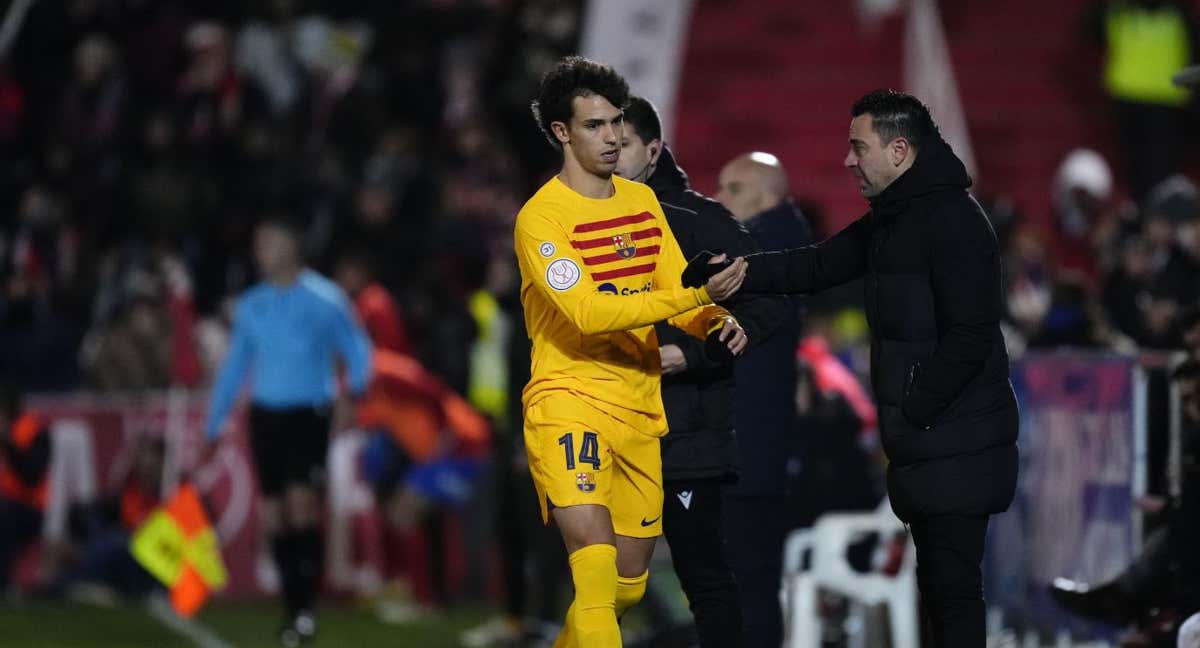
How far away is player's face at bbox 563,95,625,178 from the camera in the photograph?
681 cm

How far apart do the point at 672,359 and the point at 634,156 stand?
33.3 inches

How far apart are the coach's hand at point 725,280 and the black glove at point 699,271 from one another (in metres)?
0.02

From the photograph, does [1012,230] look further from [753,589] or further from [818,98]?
[753,589]

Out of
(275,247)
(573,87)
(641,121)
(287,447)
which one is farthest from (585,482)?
(275,247)

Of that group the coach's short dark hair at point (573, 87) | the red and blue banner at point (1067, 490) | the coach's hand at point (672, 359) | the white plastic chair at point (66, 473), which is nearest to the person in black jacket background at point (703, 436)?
the coach's hand at point (672, 359)

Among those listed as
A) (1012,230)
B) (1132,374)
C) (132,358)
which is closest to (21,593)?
(132,358)

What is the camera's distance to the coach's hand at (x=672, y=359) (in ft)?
23.0

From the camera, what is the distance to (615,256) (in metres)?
6.84

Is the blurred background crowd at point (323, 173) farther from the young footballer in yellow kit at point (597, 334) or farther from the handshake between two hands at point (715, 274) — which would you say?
the handshake between two hands at point (715, 274)

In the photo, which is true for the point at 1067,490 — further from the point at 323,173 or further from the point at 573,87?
the point at 323,173

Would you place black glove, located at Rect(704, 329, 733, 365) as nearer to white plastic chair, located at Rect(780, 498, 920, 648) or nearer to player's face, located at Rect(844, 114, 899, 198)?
player's face, located at Rect(844, 114, 899, 198)

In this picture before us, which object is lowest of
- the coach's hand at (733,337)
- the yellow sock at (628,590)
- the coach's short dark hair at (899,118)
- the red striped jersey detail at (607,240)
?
the yellow sock at (628,590)

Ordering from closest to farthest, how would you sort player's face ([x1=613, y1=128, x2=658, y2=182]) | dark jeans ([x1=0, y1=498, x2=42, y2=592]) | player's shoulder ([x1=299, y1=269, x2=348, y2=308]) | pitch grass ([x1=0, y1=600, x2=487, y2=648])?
player's face ([x1=613, y1=128, x2=658, y2=182]) → pitch grass ([x1=0, y1=600, x2=487, y2=648]) → player's shoulder ([x1=299, y1=269, x2=348, y2=308]) → dark jeans ([x1=0, y1=498, x2=42, y2=592])

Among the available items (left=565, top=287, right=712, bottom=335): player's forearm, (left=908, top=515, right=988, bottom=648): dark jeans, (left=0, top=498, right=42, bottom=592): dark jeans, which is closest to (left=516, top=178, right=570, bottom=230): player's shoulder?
(left=565, top=287, right=712, bottom=335): player's forearm
